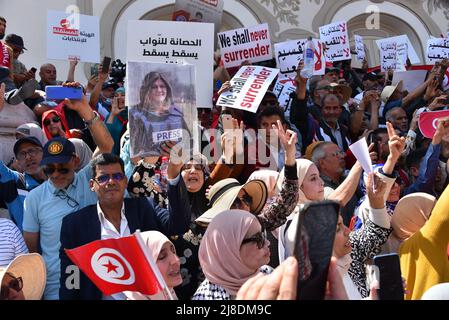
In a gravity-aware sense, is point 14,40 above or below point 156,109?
above

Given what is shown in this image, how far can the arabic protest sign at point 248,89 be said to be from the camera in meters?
6.47

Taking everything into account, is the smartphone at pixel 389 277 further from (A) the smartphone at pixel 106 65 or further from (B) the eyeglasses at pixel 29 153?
(A) the smartphone at pixel 106 65

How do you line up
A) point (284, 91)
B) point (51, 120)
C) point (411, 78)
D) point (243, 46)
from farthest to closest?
1. point (411, 78)
2. point (243, 46)
3. point (284, 91)
4. point (51, 120)

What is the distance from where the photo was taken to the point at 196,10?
7.63 metres

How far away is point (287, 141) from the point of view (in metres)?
4.55

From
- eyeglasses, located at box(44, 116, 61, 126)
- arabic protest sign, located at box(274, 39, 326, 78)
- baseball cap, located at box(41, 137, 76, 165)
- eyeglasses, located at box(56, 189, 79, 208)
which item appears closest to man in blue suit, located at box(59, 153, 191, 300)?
eyeglasses, located at box(56, 189, 79, 208)

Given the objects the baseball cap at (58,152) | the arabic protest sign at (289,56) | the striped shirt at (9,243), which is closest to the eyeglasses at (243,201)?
the baseball cap at (58,152)

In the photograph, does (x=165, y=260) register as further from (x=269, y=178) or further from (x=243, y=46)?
(x=243, y=46)

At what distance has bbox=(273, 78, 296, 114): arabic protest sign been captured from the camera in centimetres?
806

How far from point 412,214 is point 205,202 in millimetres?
1092

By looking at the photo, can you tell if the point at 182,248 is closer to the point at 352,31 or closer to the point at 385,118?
the point at 385,118

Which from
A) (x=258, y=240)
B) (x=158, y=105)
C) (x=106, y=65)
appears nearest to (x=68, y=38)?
(x=106, y=65)

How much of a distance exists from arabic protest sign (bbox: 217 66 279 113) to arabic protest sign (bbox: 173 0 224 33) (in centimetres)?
84

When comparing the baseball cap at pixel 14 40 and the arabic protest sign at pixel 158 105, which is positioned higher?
the baseball cap at pixel 14 40
